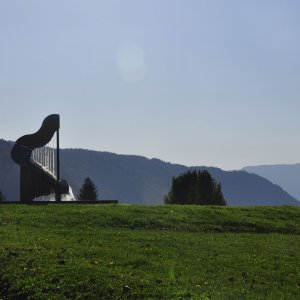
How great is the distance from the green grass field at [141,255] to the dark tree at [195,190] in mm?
44075

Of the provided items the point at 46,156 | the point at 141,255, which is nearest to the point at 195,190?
the point at 46,156

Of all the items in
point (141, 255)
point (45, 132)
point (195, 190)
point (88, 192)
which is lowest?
point (141, 255)

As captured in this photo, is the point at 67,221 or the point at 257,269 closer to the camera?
the point at 257,269

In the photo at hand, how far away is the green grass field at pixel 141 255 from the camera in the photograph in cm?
1341

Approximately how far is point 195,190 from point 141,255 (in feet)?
195

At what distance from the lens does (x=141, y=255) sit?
18.2m

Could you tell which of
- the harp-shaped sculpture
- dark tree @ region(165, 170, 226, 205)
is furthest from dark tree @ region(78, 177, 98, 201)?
the harp-shaped sculpture

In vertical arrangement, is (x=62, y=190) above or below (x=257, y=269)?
above

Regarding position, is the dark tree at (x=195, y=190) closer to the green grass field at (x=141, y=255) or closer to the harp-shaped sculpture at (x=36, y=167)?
the harp-shaped sculpture at (x=36, y=167)

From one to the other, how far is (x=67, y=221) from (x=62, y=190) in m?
27.3

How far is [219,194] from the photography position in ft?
258

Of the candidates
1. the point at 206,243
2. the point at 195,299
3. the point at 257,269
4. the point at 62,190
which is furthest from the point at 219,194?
the point at 195,299

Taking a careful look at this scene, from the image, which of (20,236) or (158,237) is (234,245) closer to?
(158,237)

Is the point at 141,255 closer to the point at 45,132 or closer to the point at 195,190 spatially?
the point at 45,132
